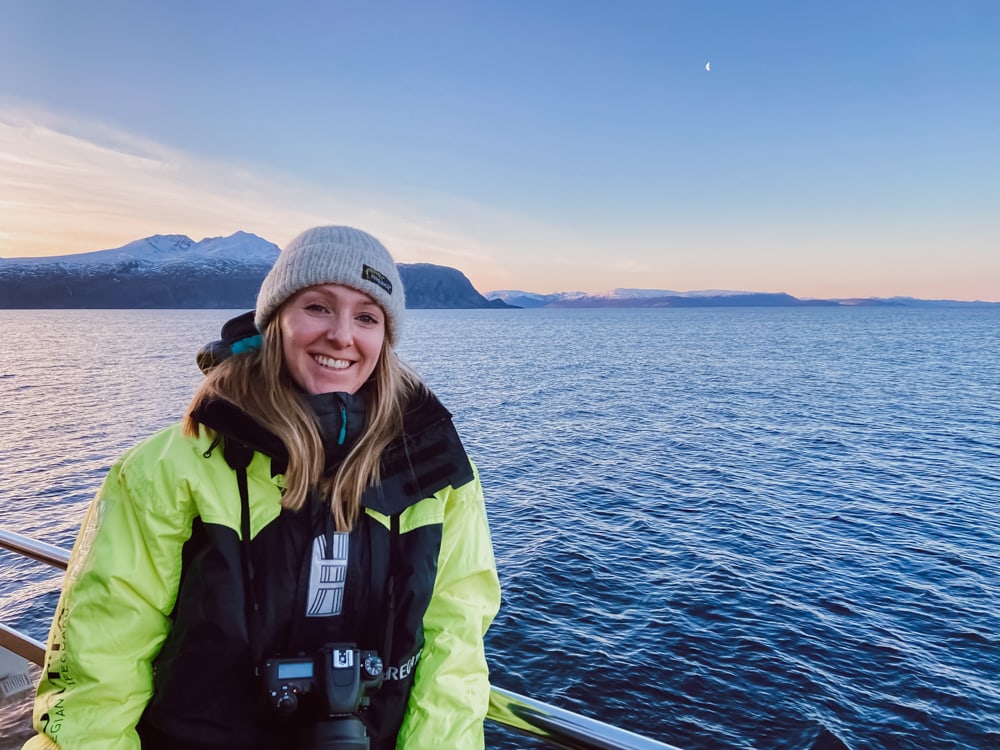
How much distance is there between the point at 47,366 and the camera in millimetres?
53219

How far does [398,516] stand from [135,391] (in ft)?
141

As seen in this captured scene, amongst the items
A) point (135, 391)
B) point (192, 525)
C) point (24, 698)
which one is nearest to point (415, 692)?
point (192, 525)

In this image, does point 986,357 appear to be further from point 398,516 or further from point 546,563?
point 398,516

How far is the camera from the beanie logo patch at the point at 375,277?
89.2 inches

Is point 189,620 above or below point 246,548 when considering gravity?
below

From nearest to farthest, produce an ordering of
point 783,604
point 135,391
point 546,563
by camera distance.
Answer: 1. point 783,604
2. point 546,563
3. point 135,391

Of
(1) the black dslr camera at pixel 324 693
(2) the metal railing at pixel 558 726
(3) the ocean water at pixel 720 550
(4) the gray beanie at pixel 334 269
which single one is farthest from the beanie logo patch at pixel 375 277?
(3) the ocean water at pixel 720 550

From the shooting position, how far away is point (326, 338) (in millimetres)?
2225

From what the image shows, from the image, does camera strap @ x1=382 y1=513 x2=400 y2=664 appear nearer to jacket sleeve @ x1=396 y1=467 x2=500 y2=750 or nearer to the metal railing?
jacket sleeve @ x1=396 y1=467 x2=500 y2=750

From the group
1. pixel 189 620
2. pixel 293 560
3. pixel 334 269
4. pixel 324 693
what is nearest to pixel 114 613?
pixel 189 620

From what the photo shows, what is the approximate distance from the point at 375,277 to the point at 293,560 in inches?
39.2

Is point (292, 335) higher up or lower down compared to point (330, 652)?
higher up

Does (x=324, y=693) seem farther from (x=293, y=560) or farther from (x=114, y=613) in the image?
(x=114, y=613)

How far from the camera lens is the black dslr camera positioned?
5.81ft
